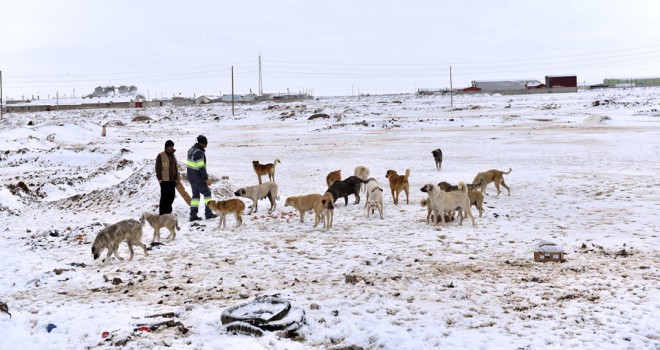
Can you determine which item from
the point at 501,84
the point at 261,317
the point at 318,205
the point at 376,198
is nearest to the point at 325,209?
the point at 318,205

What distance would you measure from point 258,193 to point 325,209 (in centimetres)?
268

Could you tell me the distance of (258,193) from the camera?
14.5 m

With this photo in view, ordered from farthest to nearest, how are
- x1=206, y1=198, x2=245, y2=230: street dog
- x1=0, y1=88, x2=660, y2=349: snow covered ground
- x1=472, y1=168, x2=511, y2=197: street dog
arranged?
x1=472, y1=168, x2=511, y2=197: street dog → x1=206, y1=198, x2=245, y2=230: street dog → x1=0, y1=88, x2=660, y2=349: snow covered ground

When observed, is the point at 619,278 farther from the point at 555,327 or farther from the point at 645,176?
the point at 645,176

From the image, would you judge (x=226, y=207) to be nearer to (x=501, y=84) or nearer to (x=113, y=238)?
(x=113, y=238)

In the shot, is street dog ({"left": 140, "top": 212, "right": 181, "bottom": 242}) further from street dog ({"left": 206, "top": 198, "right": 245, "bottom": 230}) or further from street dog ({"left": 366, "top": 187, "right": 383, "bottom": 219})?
street dog ({"left": 366, "top": 187, "right": 383, "bottom": 219})

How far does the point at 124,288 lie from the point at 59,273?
171cm

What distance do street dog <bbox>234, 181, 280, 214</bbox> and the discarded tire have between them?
721 cm

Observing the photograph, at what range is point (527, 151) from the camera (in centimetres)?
2789

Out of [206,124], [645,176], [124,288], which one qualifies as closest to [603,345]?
[124,288]

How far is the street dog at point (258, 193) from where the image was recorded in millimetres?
14336

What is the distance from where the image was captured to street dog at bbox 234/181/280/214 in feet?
47.0

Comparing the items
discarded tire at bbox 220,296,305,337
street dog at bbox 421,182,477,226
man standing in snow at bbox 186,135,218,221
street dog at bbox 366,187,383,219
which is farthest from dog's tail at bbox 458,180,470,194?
discarded tire at bbox 220,296,305,337

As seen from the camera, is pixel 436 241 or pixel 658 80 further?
pixel 658 80
